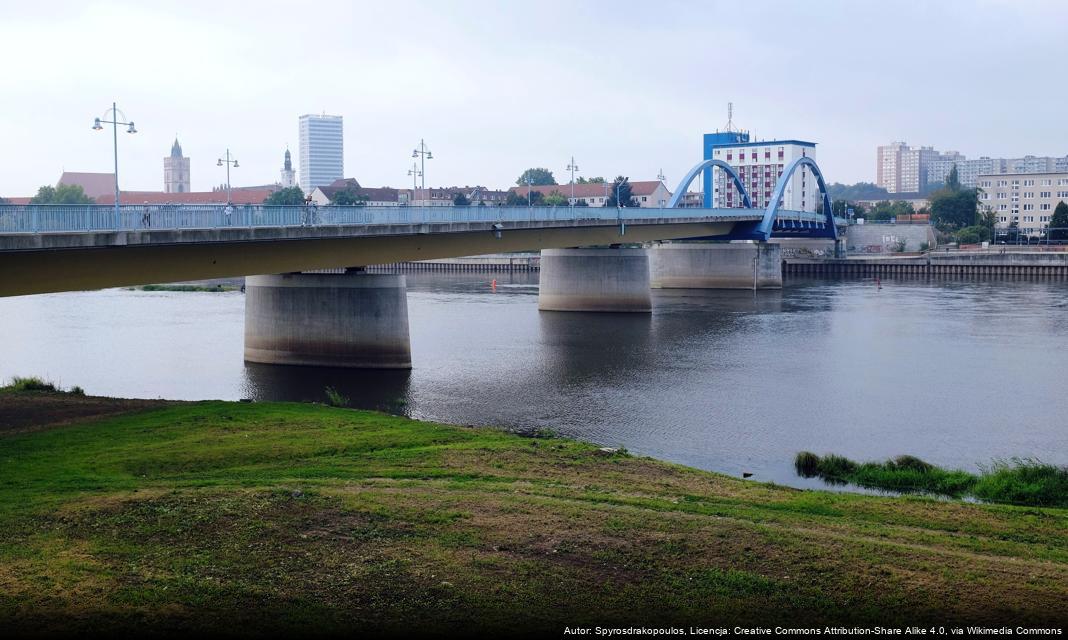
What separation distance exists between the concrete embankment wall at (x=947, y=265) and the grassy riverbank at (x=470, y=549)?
310 ft

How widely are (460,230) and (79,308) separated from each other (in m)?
33.8

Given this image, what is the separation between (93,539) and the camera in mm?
14750

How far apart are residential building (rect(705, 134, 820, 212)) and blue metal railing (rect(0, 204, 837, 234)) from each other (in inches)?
4756

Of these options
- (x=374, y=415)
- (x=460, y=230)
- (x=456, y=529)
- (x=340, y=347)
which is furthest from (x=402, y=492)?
(x=460, y=230)

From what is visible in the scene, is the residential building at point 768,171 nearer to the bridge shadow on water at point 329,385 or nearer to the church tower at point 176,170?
the church tower at point 176,170

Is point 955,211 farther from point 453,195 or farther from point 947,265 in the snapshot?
point 453,195

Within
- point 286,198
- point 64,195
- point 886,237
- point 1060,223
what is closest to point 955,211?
point 1060,223

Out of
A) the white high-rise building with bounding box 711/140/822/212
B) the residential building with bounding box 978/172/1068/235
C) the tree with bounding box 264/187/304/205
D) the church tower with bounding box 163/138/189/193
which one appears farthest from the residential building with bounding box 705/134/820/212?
the church tower with bounding box 163/138/189/193

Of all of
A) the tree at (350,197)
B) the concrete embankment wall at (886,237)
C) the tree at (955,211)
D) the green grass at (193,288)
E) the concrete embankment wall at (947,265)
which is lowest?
the green grass at (193,288)

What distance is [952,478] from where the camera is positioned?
2320cm

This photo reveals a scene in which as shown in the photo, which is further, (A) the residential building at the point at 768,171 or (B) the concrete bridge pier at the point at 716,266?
(A) the residential building at the point at 768,171

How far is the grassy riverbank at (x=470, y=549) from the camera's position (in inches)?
496

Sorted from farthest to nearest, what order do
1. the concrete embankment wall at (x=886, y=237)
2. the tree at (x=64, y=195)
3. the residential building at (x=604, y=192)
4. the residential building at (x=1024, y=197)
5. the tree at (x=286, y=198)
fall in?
the residential building at (x=604, y=192) → the residential building at (x=1024, y=197) → the concrete embankment wall at (x=886, y=237) → the tree at (x=64, y=195) → the tree at (x=286, y=198)

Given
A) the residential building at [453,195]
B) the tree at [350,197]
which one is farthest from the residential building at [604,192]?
the tree at [350,197]
